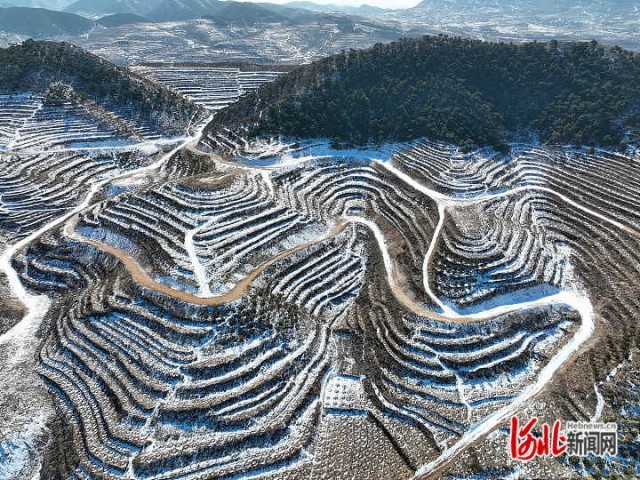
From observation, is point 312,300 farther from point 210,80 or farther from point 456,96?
point 210,80

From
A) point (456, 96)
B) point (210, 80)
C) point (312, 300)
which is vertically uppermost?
point (456, 96)

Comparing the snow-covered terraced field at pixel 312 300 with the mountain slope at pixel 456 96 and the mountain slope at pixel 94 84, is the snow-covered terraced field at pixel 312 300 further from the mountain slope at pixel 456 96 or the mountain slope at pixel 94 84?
the mountain slope at pixel 94 84

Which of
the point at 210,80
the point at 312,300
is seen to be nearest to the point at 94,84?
the point at 210,80

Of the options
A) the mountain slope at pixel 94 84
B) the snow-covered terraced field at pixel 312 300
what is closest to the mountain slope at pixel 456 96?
the snow-covered terraced field at pixel 312 300

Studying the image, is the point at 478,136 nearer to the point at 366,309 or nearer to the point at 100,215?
the point at 366,309

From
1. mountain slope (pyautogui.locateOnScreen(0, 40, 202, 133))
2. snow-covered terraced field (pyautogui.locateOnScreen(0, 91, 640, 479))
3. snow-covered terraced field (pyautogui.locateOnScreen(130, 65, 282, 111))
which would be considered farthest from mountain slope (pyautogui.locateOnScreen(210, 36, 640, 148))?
snow-covered terraced field (pyautogui.locateOnScreen(130, 65, 282, 111))

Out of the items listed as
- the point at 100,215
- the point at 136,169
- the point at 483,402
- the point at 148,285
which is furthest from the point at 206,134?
the point at 483,402

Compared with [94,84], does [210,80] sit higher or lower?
lower
